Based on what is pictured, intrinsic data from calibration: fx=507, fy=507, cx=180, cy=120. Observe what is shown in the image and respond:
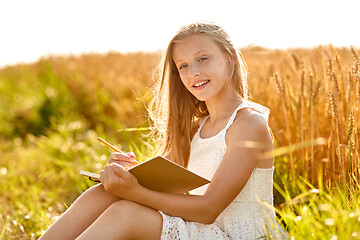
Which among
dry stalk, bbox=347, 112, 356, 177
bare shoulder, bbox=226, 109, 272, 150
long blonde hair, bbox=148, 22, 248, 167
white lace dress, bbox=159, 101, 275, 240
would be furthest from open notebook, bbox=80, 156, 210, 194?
dry stalk, bbox=347, 112, 356, 177

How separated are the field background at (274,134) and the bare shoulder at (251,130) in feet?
0.68

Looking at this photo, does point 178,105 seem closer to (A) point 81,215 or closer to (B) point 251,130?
(B) point 251,130

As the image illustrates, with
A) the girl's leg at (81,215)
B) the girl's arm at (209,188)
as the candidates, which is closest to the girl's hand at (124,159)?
the girl's leg at (81,215)

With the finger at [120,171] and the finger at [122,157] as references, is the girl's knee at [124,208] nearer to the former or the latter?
the finger at [120,171]

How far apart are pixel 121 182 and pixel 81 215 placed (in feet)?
1.05

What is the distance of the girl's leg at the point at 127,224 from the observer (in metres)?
1.86

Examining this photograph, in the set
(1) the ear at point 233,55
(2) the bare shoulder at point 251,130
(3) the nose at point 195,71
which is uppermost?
(1) the ear at point 233,55

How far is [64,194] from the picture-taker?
13.0 ft

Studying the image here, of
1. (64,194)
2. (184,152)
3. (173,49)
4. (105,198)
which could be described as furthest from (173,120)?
(64,194)

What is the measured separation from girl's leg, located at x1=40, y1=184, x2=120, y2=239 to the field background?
636mm

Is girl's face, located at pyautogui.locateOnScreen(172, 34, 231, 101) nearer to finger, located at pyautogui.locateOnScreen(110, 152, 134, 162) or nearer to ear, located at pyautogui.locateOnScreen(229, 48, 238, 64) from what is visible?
ear, located at pyautogui.locateOnScreen(229, 48, 238, 64)

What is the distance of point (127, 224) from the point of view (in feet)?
6.14

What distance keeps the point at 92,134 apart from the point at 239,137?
3395mm

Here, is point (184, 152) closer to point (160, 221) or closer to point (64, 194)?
point (160, 221)
